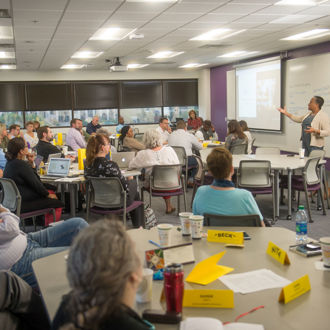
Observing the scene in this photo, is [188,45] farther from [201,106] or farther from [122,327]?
[122,327]

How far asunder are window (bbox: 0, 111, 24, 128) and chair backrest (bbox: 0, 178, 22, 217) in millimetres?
9948

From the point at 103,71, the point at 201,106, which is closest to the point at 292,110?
the point at 201,106

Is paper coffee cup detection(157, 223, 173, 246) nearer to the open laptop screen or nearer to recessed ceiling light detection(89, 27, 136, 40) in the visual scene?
the open laptop screen

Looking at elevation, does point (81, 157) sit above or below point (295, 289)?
above

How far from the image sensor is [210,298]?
167 centimetres

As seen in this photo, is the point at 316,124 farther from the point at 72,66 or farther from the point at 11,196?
the point at 72,66

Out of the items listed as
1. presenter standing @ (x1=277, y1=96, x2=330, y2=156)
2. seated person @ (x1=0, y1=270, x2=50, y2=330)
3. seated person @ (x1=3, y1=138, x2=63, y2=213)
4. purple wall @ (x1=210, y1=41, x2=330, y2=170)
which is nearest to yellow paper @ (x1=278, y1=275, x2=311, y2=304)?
seated person @ (x1=0, y1=270, x2=50, y2=330)

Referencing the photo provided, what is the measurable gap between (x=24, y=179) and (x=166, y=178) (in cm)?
191

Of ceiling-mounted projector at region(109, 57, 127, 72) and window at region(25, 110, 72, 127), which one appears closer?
ceiling-mounted projector at region(109, 57, 127, 72)

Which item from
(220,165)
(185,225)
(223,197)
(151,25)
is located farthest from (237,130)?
(185,225)

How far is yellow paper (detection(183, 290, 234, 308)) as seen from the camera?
1.67m

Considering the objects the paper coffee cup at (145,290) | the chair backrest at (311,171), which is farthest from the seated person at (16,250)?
the chair backrest at (311,171)

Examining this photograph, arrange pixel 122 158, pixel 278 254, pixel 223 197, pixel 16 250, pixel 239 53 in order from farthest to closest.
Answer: pixel 239 53 → pixel 122 158 → pixel 223 197 → pixel 16 250 → pixel 278 254

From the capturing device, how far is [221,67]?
14.4 metres
